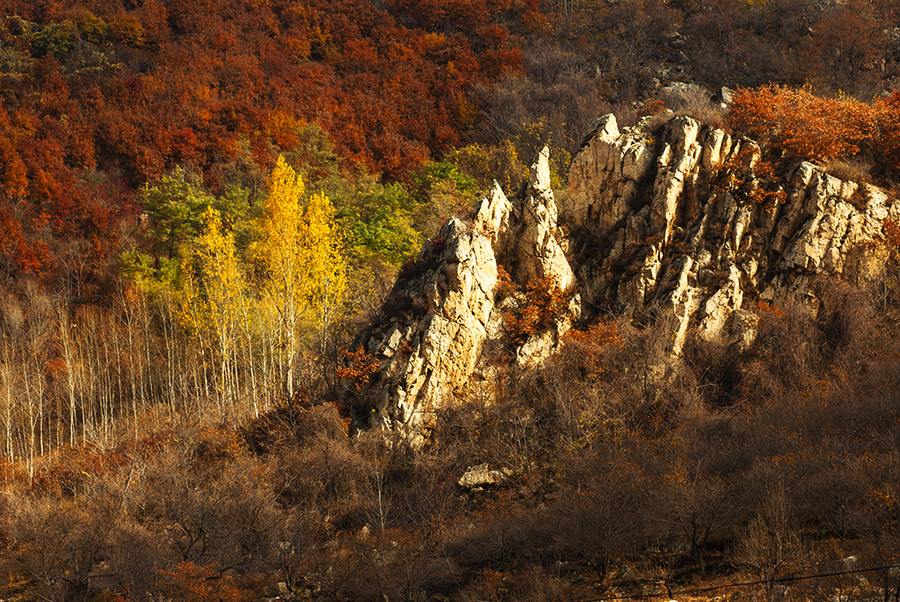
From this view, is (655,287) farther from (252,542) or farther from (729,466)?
(252,542)

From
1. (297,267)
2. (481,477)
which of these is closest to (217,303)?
(297,267)

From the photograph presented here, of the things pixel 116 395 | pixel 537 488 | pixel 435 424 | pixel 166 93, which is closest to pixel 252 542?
pixel 435 424

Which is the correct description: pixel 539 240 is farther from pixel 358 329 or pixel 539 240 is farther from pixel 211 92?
pixel 211 92

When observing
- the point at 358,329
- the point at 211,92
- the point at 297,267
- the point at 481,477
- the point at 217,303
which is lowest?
the point at 481,477

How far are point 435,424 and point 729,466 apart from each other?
8269 millimetres

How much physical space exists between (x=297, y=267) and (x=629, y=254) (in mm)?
12855

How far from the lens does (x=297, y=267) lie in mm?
25688

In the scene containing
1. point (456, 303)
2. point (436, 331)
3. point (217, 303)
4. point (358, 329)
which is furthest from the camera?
point (217, 303)

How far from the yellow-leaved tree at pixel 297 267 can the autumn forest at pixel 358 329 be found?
14 centimetres

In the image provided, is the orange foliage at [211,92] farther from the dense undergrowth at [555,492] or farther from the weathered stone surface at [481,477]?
the weathered stone surface at [481,477]

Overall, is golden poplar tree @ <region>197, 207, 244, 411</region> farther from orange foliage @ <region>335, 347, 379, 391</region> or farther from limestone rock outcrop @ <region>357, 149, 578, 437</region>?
limestone rock outcrop @ <region>357, 149, 578, 437</region>

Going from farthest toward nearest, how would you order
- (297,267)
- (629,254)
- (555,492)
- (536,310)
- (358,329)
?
1. (297,267)
2. (358,329)
3. (629,254)
4. (536,310)
5. (555,492)

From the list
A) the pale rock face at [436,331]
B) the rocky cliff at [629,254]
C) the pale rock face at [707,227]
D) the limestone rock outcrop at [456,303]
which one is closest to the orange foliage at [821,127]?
the rocky cliff at [629,254]

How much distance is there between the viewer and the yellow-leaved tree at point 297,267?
83.6ft
